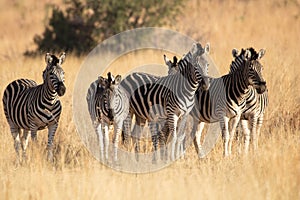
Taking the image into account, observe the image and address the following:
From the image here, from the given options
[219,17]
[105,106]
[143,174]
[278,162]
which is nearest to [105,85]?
[105,106]

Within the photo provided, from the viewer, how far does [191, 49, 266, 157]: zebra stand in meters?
9.12

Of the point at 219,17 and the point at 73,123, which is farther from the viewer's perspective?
the point at 219,17

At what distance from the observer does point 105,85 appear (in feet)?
30.2

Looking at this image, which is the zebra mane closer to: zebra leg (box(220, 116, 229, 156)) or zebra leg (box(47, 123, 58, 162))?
zebra leg (box(220, 116, 229, 156))

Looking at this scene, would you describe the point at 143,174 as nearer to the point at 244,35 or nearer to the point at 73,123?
the point at 73,123

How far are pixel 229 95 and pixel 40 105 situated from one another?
302cm

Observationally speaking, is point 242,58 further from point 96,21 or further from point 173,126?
point 96,21

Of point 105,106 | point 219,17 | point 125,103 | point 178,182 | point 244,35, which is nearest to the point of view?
point 178,182

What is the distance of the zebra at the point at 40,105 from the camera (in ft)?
29.5

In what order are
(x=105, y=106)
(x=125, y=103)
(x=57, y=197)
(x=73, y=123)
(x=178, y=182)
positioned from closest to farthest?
(x=57, y=197)
(x=178, y=182)
(x=105, y=106)
(x=125, y=103)
(x=73, y=123)

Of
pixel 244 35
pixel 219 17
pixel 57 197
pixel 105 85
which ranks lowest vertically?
pixel 57 197

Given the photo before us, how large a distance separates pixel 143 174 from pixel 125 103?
1.82 meters

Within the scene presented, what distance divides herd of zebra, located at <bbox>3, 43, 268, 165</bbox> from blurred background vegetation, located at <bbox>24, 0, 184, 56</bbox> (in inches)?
384

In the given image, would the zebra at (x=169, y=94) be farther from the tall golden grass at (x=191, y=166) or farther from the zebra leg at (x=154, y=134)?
the tall golden grass at (x=191, y=166)
